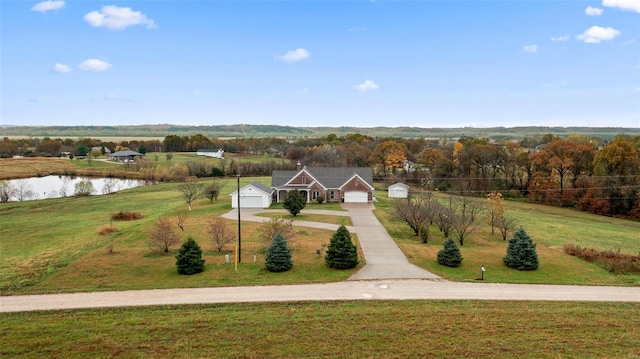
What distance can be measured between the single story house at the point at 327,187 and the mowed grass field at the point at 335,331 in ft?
96.9

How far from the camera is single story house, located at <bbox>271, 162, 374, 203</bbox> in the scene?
46.1 meters

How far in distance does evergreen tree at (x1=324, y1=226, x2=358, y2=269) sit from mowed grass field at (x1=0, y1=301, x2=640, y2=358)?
482 cm

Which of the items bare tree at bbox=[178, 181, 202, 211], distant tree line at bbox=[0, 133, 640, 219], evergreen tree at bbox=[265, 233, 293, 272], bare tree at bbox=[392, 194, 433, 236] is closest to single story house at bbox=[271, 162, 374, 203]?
bare tree at bbox=[178, 181, 202, 211]

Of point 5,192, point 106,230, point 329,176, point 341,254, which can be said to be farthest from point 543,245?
point 5,192

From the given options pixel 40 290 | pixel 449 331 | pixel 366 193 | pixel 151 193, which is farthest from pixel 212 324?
pixel 151 193

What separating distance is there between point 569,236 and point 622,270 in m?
10.5

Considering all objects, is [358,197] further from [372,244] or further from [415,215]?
[372,244]

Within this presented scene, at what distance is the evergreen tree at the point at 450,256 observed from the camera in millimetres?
22141

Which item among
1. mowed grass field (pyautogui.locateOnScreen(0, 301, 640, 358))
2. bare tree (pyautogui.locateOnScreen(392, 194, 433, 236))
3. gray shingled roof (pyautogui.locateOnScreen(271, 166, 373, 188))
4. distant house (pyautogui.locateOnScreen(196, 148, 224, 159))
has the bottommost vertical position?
mowed grass field (pyautogui.locateOnScreen(0, 301, 640, 358))

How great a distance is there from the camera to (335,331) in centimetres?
1397

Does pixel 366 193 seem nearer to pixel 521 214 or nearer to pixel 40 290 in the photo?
pixel 521 214

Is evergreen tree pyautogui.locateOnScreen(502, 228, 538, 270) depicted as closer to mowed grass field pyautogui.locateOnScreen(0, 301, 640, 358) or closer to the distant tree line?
mowed grass field pyautogui.locateOnScreen(0, 301, 640, 358)

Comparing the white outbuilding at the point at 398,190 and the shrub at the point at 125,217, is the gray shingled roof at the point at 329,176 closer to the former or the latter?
the white outbuilding at the point at 398,190

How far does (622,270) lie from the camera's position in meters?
21.7
